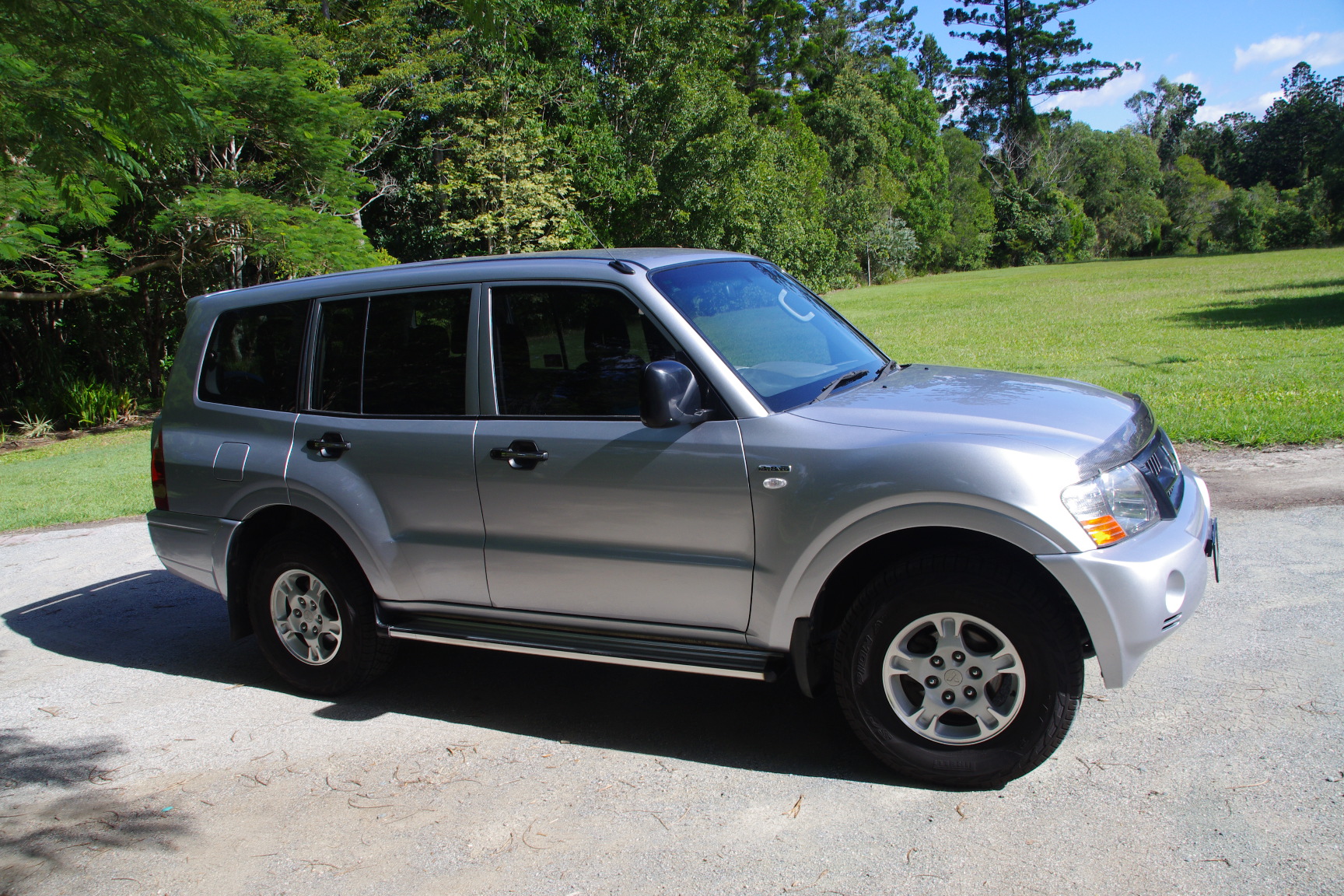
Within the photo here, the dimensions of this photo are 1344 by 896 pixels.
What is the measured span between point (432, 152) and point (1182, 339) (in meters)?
23.9

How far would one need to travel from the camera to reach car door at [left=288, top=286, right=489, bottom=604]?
14.3ft

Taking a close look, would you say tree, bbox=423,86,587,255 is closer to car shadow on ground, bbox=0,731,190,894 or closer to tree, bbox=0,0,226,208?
tree, bbox=0,0,226,208

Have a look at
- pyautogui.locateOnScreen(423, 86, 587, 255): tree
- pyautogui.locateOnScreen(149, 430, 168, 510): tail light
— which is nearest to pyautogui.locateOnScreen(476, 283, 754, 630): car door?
pyautogui.locateOnScreen(149, 430, 168, 510): tail light

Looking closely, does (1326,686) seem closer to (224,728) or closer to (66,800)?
(224,728)

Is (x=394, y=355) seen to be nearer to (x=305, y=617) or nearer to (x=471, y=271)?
(x=471, y=271)

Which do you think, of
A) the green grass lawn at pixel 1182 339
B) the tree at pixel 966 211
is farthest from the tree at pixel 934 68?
the green grass lawn at pixel 1182 339

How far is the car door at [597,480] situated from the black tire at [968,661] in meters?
0.48

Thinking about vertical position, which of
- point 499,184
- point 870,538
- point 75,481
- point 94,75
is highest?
point 499,184

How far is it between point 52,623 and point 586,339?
446cm

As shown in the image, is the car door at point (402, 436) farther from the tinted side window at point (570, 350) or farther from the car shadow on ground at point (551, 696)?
the car shadow on ground at point (551, 696)

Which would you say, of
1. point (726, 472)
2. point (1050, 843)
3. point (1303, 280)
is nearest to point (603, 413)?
point (726, 472)

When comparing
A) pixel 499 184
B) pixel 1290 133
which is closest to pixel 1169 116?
pixel 1290 133

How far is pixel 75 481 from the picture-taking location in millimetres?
12242

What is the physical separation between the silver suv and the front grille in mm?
17
